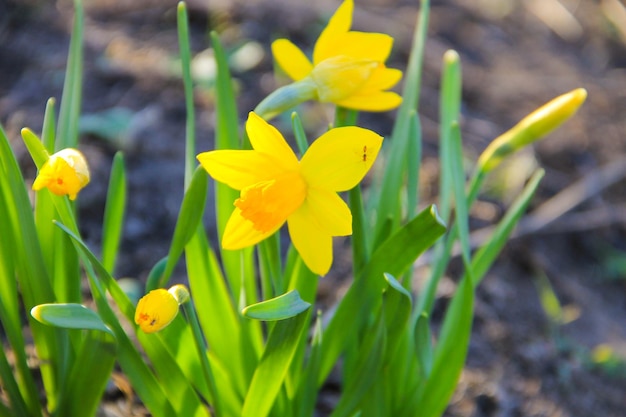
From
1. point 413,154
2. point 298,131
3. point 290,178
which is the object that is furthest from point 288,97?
point 413,154

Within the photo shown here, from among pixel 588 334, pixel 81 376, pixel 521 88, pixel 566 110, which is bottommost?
pixel 588 334

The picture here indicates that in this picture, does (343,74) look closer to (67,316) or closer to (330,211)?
(330,211)

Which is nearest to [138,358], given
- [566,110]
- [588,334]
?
[566,110]

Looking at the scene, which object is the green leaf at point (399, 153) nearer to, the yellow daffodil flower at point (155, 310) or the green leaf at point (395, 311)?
the green leaf at point (395, 311)

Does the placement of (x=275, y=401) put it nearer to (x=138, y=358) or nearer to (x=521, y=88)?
(x=138, y=358)

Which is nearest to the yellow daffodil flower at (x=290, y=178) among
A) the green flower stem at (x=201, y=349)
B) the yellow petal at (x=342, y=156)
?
the yellow petal at (x=342, y=156)

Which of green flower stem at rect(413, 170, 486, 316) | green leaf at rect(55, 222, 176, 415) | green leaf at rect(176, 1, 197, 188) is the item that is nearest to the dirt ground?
green flower stem at rect(413, 170, 486, 316)

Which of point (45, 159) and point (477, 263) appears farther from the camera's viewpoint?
point (477, 263)
